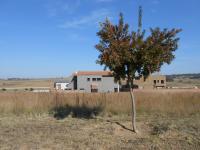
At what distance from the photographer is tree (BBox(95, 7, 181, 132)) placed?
1354 centimetres

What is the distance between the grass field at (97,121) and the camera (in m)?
11.8

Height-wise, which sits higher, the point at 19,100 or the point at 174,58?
the point at 174,58

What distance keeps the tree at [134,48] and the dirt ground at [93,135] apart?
3.68 feet

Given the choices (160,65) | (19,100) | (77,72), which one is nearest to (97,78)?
(77,72)

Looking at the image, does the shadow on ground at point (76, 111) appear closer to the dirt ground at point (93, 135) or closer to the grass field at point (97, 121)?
the grass field at point (97, 121)

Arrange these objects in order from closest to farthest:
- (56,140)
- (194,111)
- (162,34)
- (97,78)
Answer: (56,140) < (162,34) < (194,111) < (97,78)

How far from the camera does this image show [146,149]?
1063 centimetres

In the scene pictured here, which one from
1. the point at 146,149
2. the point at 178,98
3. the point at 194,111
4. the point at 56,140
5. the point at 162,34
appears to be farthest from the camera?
the point at 178,98

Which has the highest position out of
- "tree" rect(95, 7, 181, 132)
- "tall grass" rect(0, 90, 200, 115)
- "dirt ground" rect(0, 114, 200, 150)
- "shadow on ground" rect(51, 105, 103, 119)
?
"tree" rect(95, 7, 181, 132)

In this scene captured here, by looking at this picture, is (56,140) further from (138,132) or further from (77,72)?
(77,72)

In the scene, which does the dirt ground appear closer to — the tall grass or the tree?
the tree

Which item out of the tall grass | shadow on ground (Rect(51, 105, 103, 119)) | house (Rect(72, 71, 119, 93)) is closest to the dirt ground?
shadow on ground (Rect(51, 105, 103, 119))

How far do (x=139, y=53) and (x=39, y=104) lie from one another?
10.3 m

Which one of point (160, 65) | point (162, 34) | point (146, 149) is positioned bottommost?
point (146, 149)
